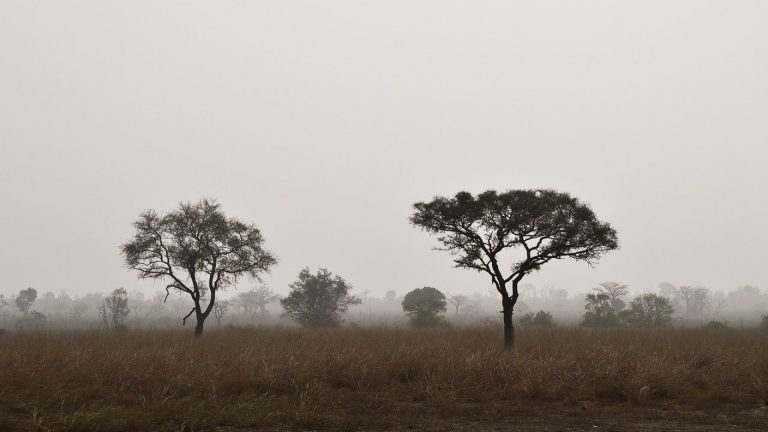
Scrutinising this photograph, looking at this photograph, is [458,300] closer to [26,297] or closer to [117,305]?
[117,305]

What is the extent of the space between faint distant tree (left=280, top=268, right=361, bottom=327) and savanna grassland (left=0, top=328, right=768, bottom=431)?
25.8 m

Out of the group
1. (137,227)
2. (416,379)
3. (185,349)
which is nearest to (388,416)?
(416,379)

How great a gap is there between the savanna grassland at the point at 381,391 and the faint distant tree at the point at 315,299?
84.7 ft

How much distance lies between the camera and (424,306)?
44.0 meters

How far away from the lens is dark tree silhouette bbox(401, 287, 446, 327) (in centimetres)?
4134

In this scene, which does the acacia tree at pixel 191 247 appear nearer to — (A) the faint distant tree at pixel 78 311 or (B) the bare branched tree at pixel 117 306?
(B) the bare branched tree at pixel 117 306

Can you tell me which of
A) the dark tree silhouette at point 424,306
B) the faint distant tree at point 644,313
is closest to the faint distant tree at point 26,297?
the dark tree silhouette at point 424,306

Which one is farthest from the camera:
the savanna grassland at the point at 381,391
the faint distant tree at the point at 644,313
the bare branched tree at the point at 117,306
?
the bare branched tree at the point at 117,306

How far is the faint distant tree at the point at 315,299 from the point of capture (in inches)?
1577

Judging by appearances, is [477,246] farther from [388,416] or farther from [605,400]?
[388,416]

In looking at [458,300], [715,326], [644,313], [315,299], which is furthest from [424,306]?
[458,300]

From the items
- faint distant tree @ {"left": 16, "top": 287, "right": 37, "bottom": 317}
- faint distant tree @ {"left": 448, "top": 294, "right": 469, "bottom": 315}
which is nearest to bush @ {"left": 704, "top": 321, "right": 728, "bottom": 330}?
faint distant tree @ {"left": 448, "top": 294, "right": 469, "bottom": 315}

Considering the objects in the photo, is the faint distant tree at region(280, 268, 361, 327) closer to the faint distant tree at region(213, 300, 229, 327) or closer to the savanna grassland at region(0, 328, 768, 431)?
the faint distant tree at region(213, 300, 229, 327)

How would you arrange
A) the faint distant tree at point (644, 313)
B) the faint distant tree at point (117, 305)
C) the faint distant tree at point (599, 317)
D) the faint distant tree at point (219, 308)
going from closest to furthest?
the faint distant tree at point (599, 317) < the faint distant tree at point (644, 313) < the faint distant tree at point (117, 305) < the faint distant tree at point (219, 308)
